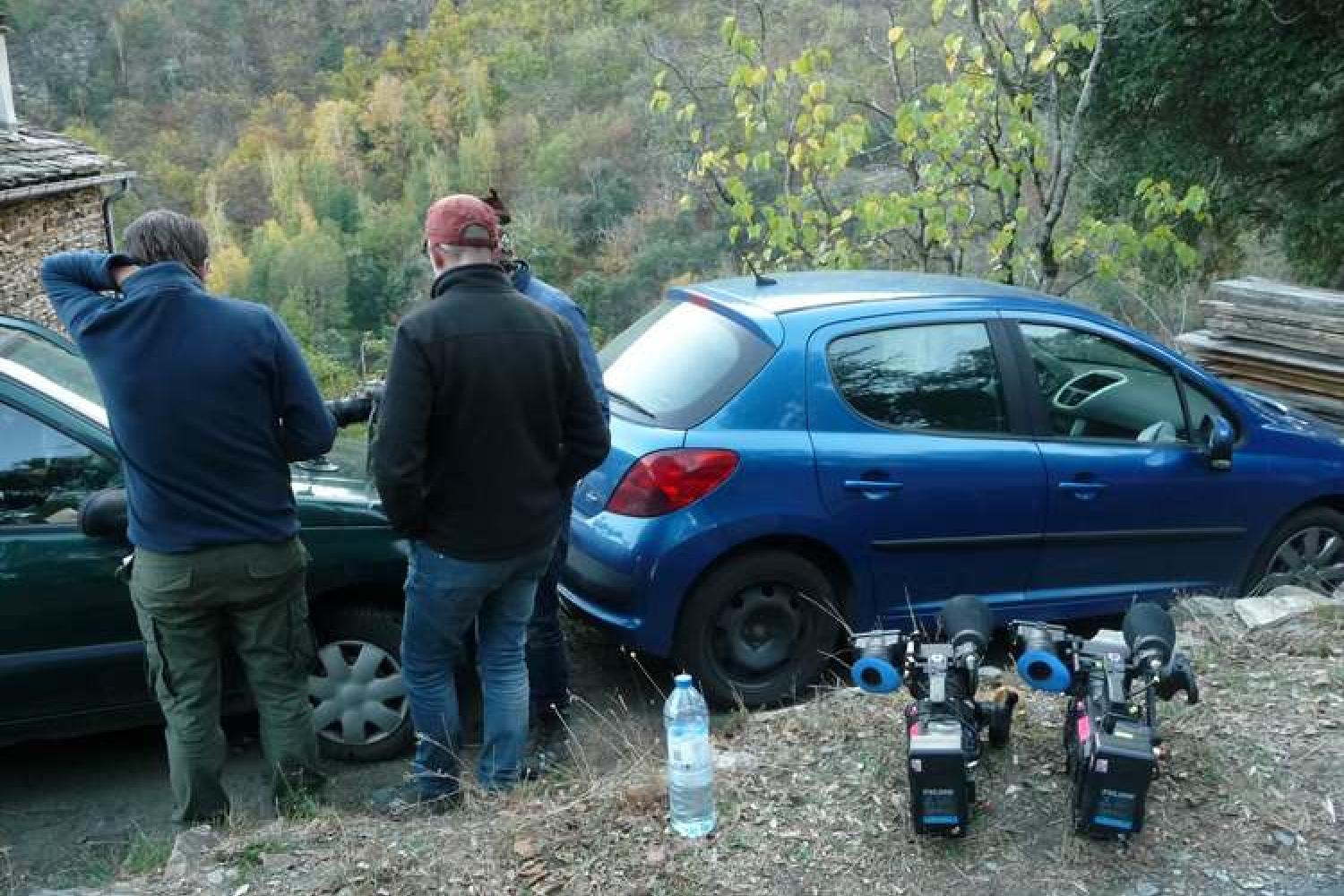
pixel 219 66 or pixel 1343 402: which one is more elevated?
pixel 219 66

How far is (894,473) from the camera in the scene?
4621 mm

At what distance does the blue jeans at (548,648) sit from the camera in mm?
4273

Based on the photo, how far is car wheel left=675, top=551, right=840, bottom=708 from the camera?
4504mm

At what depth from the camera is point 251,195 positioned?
60344mm

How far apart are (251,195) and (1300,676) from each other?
62.5 m

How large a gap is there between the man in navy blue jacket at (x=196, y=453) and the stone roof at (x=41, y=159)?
11923mm

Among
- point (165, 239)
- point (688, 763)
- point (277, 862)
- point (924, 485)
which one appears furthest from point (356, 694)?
point (924, 485)

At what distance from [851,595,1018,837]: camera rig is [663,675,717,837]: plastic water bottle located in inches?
17.9

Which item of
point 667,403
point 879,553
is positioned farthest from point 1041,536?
point 667,403

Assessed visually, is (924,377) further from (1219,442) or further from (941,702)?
(941,702)

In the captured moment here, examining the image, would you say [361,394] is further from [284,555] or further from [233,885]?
[233,885]

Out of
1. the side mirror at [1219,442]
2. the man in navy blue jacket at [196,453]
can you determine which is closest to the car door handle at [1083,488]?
the side mirror at [1219,442]

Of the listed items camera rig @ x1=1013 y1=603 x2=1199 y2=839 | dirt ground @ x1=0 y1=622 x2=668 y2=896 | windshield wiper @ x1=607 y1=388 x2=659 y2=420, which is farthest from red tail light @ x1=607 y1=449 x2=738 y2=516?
camera rig @ x1=1013 y1=603 x2=1199 y2=839

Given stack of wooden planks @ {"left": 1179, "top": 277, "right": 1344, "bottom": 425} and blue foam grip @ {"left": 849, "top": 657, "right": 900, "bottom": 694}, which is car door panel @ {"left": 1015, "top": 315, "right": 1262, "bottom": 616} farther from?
stack of wooden planks @ {"left": 1179, "top": 277, "right": 1344, "bottom": 425}
